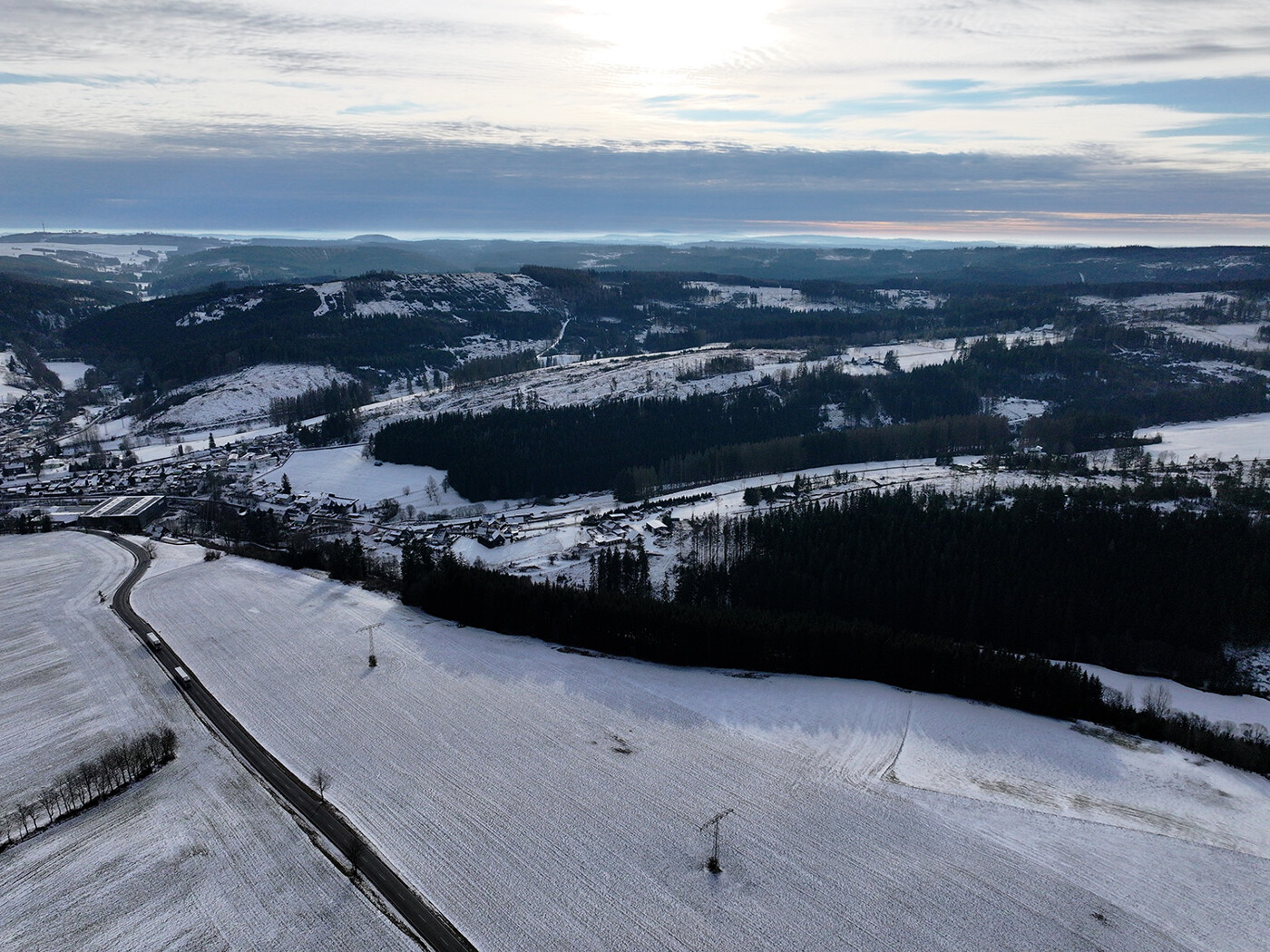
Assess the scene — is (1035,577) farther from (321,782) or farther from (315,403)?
(315,403)

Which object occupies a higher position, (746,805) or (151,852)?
(746,805)

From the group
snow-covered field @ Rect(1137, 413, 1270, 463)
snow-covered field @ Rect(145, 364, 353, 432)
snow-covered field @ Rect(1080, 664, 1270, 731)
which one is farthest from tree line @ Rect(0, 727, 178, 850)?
snow-covered field @ Rect(145, 364, 353, 432)

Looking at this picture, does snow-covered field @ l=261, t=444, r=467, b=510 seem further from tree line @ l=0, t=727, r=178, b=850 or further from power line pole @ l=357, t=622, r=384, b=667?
tree line @ l=0, t=727, r=178, b=850

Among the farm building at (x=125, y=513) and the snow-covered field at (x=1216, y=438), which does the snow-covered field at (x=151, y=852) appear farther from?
the snow-covered field at (x=1216, y=438)

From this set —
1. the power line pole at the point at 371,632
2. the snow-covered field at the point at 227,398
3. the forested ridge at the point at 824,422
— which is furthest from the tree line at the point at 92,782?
the snow-covered field at the point at 227,398

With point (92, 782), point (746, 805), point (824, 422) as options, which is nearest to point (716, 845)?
point (746, 805)

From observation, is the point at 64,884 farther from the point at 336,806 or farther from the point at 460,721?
the point at 460,721
